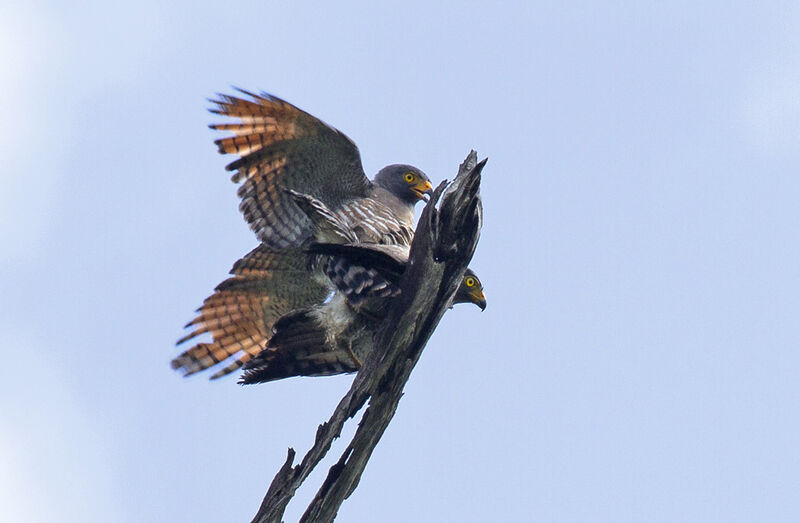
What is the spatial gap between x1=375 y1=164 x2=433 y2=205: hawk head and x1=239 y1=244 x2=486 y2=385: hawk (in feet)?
4.63

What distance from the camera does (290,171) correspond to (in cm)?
779

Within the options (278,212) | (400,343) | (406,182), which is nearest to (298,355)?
(278,212)

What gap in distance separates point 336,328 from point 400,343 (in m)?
1.81

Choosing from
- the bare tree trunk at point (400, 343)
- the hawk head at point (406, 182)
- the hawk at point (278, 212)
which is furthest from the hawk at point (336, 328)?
the hawk head at point (406, 182)

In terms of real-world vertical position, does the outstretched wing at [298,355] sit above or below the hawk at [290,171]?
below

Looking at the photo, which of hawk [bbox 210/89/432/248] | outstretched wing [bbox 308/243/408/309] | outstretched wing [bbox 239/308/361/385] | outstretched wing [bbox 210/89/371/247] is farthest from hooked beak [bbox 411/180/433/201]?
outstretched wing [bbox 239/308/361/385]

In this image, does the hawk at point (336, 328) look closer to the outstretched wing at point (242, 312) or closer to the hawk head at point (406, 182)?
the outstretched wing at point (242, 312)

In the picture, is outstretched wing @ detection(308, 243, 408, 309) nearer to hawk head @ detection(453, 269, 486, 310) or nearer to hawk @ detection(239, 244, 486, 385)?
hawk @ detection(239, 244, 486, 385)

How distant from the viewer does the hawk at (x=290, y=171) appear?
296 inches

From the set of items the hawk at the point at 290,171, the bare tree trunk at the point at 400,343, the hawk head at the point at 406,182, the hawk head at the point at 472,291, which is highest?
the hawk head at the point at 406,182

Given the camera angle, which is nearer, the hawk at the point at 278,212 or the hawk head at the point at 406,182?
the hawk at the point at 278,212

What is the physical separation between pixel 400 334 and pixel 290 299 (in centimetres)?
269

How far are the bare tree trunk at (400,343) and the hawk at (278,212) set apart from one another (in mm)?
1905

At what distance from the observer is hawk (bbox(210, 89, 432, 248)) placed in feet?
24.7
